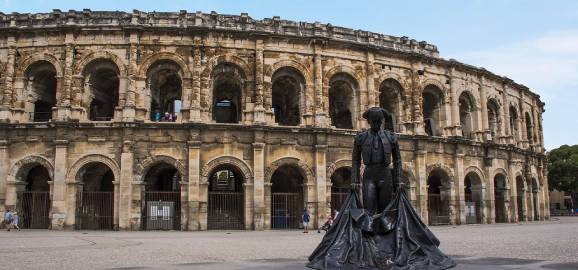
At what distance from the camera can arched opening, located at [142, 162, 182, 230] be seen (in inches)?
713

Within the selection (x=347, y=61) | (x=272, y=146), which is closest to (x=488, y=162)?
(x=347, y=61)

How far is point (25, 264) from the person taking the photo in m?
7.45

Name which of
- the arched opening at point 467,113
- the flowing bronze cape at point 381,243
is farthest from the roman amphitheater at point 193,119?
the flowing bronze cape at point 381,243

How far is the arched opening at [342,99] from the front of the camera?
21.0 metres

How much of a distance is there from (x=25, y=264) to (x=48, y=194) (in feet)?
42.2

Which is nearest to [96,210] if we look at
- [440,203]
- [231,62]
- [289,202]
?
[289,202]

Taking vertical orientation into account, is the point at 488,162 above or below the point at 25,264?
above

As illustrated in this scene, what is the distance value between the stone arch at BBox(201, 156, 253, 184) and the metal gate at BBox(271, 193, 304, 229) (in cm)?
145

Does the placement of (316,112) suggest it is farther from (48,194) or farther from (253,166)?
(48,194)

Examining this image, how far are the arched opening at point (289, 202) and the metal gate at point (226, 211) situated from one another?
4.31 feet

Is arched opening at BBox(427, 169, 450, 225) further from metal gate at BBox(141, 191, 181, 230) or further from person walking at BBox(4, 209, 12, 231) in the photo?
person walking at BBox(4, 209, 12, 231)

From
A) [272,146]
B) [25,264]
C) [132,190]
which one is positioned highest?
[272,146]

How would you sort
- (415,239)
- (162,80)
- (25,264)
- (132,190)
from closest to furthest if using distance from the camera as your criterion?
(415,239)
(25,264)
(132,190)
(162,80)

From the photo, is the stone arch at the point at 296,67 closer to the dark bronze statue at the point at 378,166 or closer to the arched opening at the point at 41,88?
the arched opening at the point at 41,88
